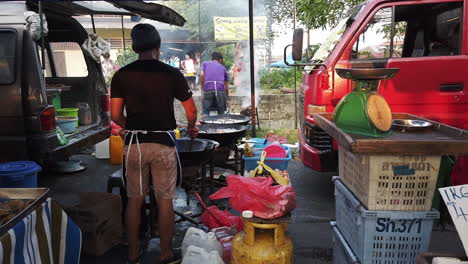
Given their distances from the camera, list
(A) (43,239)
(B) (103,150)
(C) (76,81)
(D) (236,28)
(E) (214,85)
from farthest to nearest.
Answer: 1. (D) (236,28)
2. (E) (214,85)
3. (B) (103,150)
4. (C) (76,81)
5. (A) (43,239)

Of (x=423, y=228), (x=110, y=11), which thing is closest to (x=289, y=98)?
(x=110, y=11)

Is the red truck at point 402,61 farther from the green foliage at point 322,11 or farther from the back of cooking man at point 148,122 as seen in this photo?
the green foliage at point 322,11

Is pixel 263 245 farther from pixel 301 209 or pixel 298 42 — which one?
pixel 298 42

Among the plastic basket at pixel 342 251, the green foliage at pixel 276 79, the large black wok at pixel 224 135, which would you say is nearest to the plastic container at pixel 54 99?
the large black wok at pixel 224 135

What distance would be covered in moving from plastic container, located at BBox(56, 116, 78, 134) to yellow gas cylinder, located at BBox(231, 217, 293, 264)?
12.1 ft

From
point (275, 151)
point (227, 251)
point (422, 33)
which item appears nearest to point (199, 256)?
point (227, 251)

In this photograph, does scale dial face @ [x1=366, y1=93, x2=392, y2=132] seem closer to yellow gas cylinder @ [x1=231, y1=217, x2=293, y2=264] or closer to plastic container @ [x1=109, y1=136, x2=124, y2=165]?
yellow gas cylinder @ [x1=231, y1=217, x2=293, y2=264]

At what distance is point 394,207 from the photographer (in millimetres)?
2180

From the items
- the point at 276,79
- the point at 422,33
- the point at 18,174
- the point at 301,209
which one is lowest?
the point at 301,209

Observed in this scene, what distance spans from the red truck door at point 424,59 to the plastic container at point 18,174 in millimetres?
3700

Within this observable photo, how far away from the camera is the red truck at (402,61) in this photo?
4.34 metres

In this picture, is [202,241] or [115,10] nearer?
[202,241]

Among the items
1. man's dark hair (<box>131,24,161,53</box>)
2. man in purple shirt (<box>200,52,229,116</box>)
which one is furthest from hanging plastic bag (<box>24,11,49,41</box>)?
man in purple shirt (<box>200,52,229,116</box>)

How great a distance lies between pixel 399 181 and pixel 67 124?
478 centimetres
